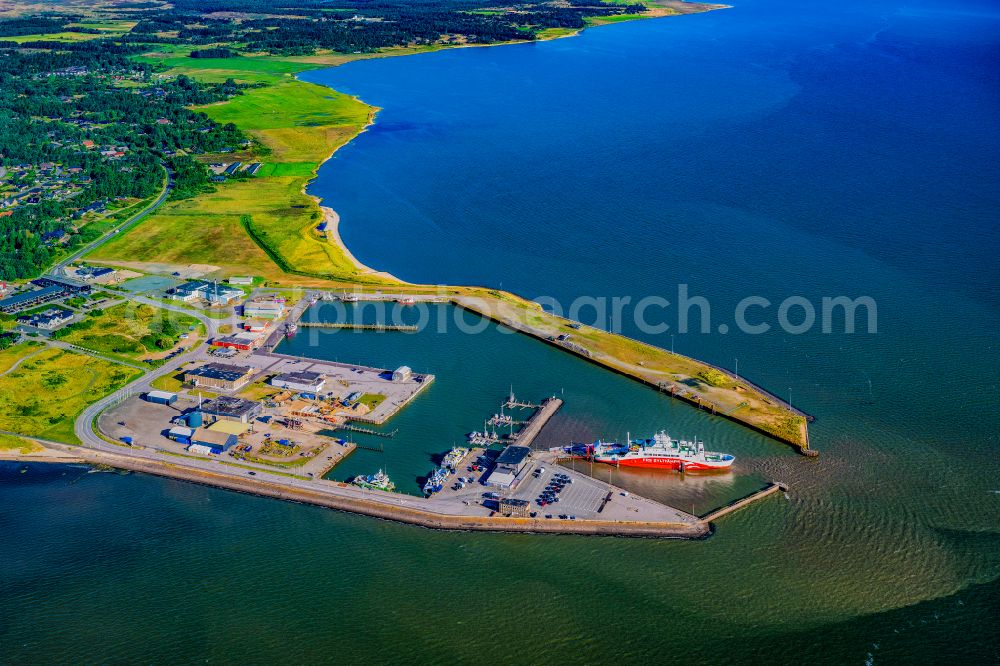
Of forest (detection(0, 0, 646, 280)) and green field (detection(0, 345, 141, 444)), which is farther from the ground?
forest (detection(0, 0, 646, 280))

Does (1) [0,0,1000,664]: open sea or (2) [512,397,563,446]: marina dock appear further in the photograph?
(2) [512,397,563,446]: marina dock

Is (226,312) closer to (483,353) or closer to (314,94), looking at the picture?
(483,353)

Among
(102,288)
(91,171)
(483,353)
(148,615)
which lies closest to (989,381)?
(483,353)

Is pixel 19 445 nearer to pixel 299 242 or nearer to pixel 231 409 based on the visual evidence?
pixel 231 409

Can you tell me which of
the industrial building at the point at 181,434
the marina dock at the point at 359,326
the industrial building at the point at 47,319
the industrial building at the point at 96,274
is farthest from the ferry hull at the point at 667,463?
Answer: the industrial building at the point at 96,274

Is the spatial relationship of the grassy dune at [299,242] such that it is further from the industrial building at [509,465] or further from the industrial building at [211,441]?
the industrial building at [211,441]

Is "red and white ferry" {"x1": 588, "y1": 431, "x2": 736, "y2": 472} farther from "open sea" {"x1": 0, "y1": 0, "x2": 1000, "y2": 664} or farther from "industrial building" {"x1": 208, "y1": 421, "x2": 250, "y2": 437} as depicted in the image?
"industrial building" {"x1": 208, "y1": 421, "x2": 250, "y2": 437}

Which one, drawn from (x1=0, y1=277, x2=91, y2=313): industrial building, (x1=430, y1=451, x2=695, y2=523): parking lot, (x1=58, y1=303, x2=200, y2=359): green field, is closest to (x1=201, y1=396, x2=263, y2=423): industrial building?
(x1=58, y1=303, x2=200, y2=359): green field
